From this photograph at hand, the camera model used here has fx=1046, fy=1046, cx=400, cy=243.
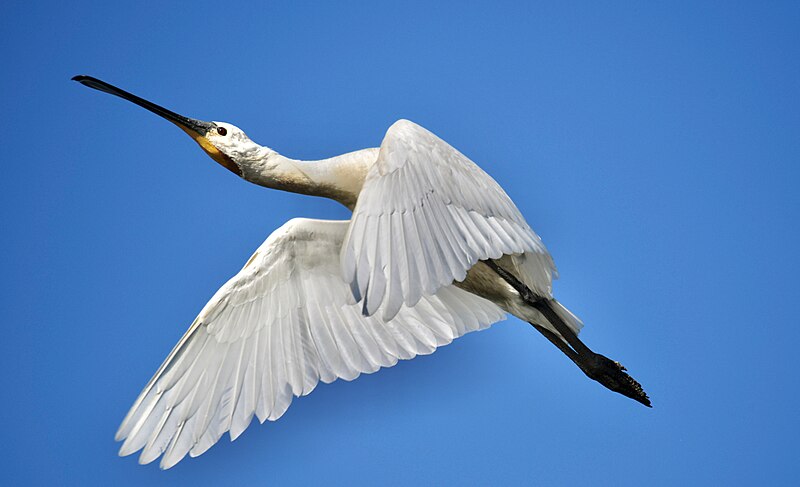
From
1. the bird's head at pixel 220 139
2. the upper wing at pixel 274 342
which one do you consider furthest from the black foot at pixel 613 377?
the bird's head at pixel 220 139

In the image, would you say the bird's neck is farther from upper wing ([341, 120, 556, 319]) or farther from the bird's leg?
the bird's leg

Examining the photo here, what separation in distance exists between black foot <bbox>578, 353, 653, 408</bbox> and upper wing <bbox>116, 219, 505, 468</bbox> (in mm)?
380

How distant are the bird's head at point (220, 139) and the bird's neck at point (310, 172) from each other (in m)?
0.03

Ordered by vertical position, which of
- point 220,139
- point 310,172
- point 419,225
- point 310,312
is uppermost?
point 220,139

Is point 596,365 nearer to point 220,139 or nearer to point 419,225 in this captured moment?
point 419,225

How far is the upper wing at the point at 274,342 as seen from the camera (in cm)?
328

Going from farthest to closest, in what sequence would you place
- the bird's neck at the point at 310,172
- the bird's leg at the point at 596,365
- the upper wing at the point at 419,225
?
the bird's leg at the point at 596,365 < the bird's neck at the point at 310,172 < the upper wing at the point at 419,225

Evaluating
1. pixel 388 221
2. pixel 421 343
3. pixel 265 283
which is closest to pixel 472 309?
pixel 421 343

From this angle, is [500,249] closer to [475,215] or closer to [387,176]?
[475,215]

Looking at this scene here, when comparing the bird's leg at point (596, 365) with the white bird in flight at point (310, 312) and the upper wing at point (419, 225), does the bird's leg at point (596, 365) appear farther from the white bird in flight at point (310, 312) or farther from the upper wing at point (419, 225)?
the upper wing at point (419, 225)

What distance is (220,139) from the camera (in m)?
3.22

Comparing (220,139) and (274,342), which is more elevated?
(220,139)

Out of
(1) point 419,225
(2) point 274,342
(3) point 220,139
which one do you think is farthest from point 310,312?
(1) point 419,225

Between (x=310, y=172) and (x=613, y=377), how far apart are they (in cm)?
121
